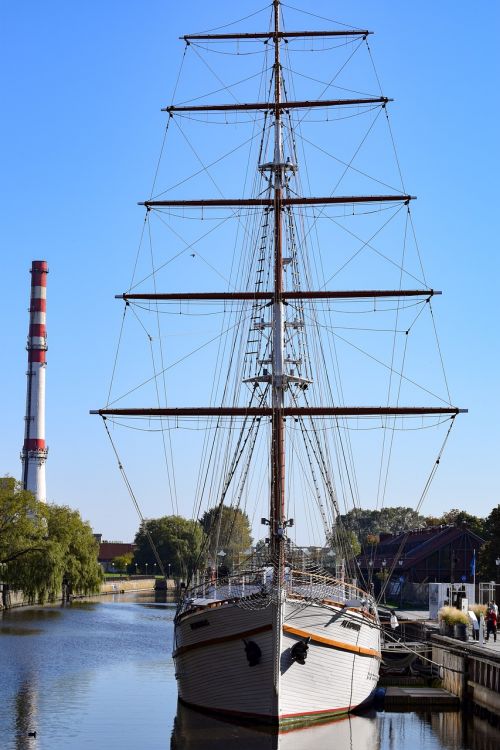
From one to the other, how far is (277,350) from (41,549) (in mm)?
36238

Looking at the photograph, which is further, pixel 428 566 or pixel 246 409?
pixel 428 566

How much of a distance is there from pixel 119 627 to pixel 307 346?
3059 centimetres

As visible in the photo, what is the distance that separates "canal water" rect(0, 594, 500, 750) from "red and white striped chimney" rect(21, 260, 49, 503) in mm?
54081

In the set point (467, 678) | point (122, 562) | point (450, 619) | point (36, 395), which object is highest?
point (36, 395)

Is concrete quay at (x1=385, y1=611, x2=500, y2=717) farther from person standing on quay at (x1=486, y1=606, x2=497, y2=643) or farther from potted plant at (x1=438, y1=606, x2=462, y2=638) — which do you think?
potted plant at (x1=438, y1=606, x2=462, y2=638)

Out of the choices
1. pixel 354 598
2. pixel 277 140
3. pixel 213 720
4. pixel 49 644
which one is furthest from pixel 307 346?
pixel 49 644

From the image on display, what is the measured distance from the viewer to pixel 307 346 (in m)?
39.4

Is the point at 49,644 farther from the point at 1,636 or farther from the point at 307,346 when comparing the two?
the point at 307,346

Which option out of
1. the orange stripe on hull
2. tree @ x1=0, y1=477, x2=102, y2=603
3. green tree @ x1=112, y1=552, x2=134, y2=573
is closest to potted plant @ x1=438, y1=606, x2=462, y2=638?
the orange stripe on hull

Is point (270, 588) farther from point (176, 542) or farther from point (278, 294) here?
point (176, 542)

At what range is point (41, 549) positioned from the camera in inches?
2731

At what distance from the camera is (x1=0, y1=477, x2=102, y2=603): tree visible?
69.1m

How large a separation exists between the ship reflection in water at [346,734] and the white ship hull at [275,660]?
40 centimetres

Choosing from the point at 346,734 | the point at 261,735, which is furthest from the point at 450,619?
the point at 261,735
